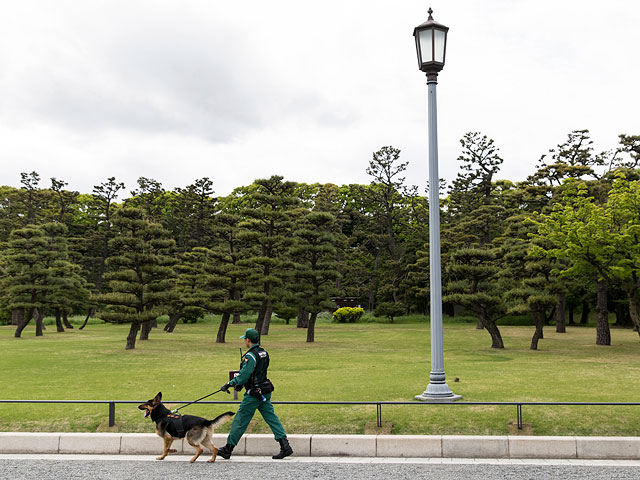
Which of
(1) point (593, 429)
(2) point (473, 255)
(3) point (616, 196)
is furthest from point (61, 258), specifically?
(1) point (593, 429)

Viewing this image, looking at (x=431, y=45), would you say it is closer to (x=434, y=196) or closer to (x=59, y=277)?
(x=434, y=196)

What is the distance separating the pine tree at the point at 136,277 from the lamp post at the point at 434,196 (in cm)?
1844

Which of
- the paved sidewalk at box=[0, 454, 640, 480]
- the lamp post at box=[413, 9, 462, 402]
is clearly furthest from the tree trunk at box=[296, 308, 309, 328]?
the paved sidewalk at box=[0, 454, 640, 480]

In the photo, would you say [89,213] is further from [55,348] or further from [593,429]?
[593,429]

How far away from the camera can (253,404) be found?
764 centimetres

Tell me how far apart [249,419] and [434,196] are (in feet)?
16.6

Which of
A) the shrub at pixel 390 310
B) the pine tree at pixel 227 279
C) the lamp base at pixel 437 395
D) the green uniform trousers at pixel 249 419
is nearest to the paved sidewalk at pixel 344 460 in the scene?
the green uniform trousers at pixel 249 419

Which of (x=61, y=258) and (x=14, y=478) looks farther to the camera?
(x=61, y=258)

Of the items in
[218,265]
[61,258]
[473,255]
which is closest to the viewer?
[473,255]

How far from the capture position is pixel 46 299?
34562 mm

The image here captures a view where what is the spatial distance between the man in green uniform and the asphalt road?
24 centimetres

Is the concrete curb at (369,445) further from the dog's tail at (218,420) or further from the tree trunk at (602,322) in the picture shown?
the tree trunk at (602,322)

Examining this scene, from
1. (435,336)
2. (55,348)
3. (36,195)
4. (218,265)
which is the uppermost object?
(36,195)

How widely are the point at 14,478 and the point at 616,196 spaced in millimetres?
23922
